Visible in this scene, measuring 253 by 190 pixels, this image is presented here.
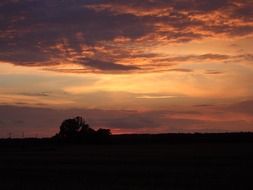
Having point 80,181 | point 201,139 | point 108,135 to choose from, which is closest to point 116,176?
point 80,181

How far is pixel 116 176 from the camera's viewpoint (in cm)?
3109

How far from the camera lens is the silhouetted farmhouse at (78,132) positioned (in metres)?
128

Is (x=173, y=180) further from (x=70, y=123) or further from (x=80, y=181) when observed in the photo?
(x=70, y=123)

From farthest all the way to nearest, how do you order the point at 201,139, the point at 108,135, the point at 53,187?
the point at 201,139
the point at 108,135
the point at 53,187

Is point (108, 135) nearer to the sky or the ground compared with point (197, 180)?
nearer to the sky

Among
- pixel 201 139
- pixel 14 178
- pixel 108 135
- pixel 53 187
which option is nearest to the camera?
pixel 53 187

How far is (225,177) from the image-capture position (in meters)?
28.7

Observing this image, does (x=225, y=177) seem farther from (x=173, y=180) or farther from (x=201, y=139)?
(x=201, y=139)

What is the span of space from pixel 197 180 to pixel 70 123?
341 ft

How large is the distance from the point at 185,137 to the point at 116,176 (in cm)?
11439

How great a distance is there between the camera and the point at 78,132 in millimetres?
129500

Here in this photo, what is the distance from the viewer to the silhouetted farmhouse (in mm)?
127750

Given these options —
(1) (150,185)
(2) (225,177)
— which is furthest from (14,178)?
(2) (225,177)

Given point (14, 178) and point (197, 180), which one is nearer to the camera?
point (197, 180)
